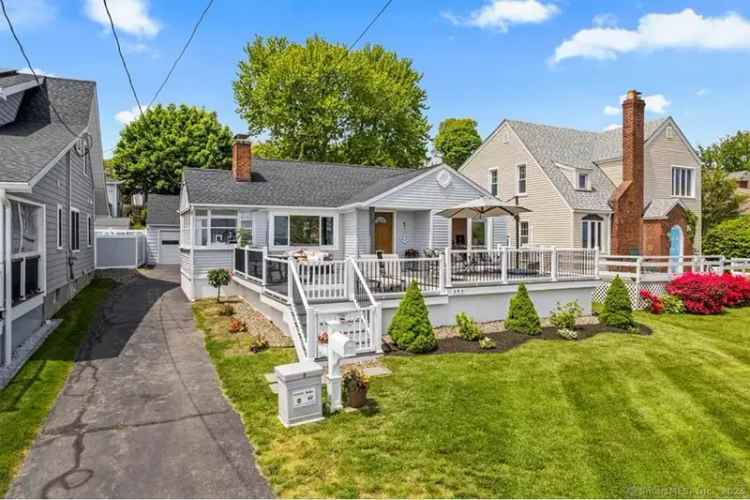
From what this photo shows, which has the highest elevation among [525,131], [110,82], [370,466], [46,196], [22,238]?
[525,131]

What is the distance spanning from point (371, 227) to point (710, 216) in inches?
1119

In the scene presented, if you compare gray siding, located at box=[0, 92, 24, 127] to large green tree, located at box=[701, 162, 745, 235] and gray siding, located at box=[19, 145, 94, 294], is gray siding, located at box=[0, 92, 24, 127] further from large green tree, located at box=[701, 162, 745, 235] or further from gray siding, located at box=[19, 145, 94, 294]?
large green tree, located at box=[701, 162, 745, 235]

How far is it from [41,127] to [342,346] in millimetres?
12567

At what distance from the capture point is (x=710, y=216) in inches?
1228

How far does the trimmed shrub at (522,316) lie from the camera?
10.9 m

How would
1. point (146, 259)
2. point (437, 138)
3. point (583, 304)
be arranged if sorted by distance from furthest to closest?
1. point (437, 138)
2. point (146, 259)
3. point (583, 304)

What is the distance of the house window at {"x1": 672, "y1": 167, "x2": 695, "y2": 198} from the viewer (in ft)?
80.0

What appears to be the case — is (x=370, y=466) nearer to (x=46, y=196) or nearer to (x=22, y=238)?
(x=22, y=238)

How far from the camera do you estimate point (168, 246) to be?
28.7 meters

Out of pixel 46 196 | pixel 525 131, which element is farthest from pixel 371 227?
pixel 525 131

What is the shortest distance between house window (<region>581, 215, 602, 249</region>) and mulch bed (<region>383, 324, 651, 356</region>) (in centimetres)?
1032

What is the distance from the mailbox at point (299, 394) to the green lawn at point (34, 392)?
2914 millimetres

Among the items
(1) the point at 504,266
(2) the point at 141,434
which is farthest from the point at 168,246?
(2) the point at 141,434

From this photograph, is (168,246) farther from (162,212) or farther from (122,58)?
(122,58)
